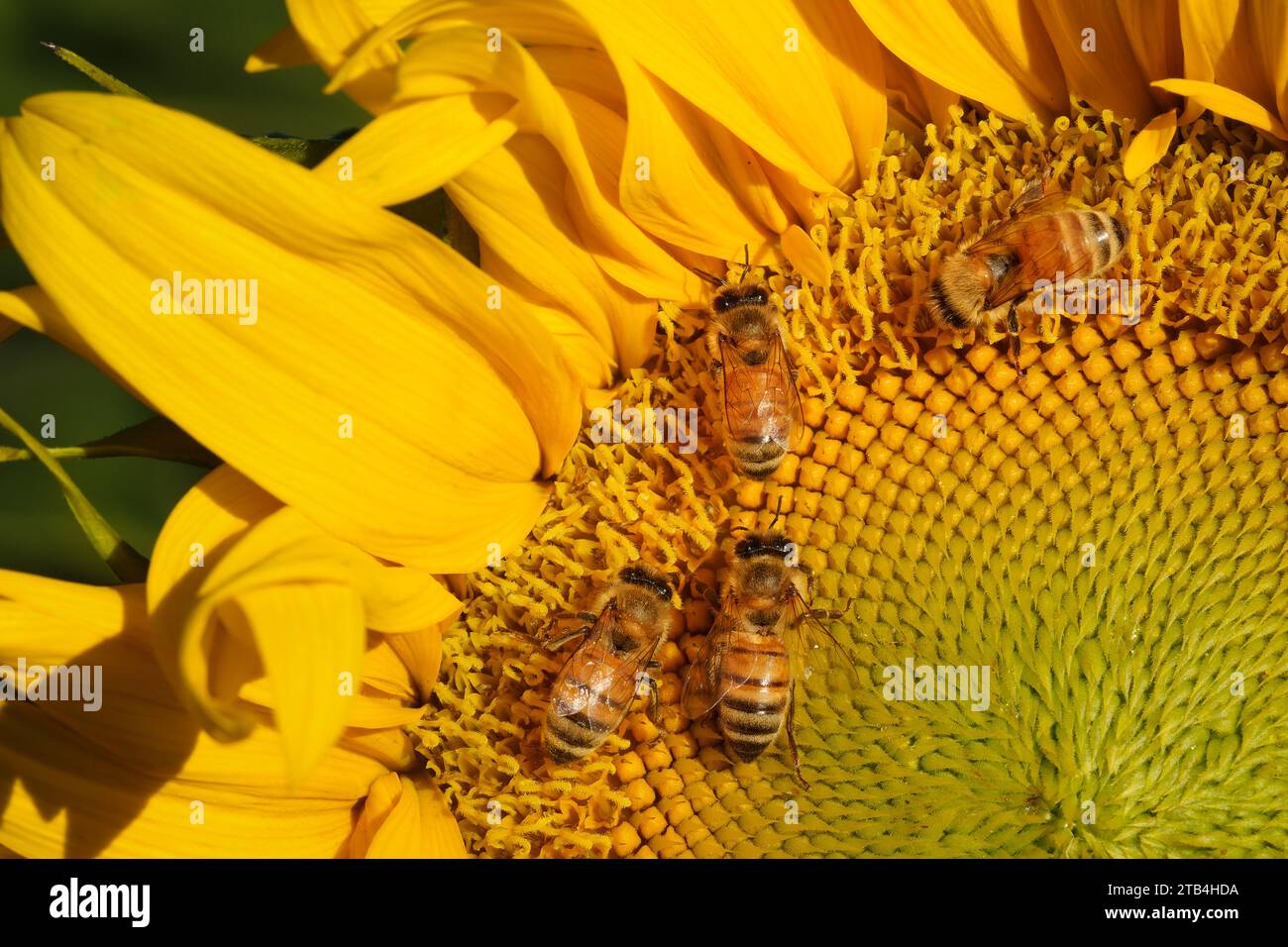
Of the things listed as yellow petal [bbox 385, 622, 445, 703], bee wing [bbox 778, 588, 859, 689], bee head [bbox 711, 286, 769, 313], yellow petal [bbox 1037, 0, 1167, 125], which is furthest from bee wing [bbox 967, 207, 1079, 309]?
yellow petal [bbox 385, 622, 445, 703]

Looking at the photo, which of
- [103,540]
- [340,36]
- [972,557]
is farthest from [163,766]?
[972,557]

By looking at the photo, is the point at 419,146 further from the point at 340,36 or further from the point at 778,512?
the point at 778,512

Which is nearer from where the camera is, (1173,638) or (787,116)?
(1173,638)

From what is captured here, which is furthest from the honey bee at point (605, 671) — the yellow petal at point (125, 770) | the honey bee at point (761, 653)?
the yellow petal at point (125, 770)

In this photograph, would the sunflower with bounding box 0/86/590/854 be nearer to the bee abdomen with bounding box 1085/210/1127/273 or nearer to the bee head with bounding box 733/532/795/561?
the bee head with bounding box 733/532/795/561

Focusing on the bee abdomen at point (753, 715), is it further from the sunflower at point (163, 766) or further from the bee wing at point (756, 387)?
the sunflower at point (163, 766)

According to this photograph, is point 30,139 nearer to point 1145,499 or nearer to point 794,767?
point 794,767
